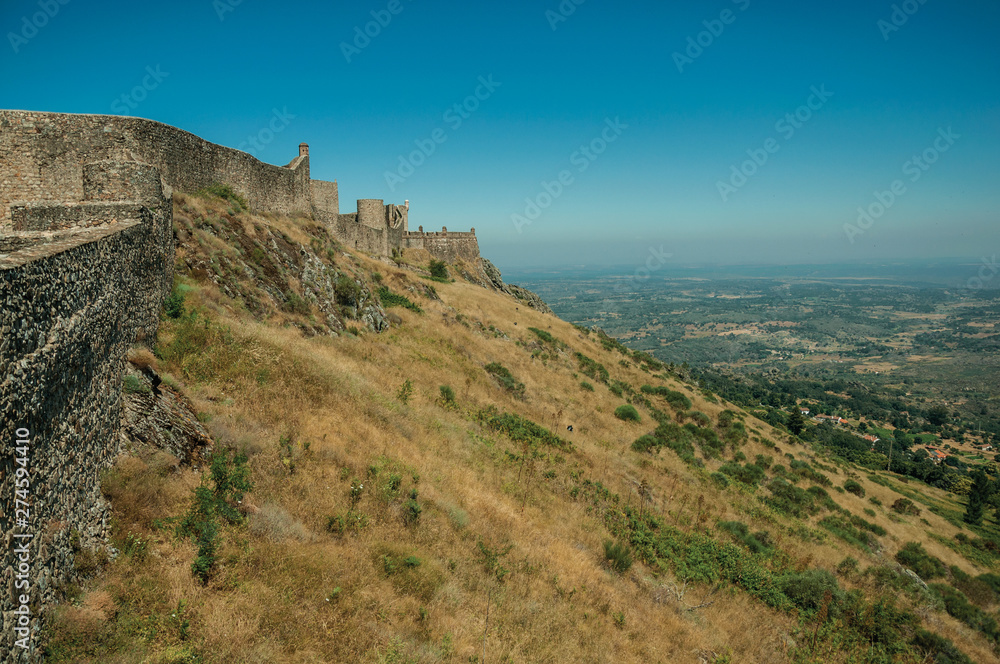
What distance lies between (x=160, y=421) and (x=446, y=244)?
45.9 meters

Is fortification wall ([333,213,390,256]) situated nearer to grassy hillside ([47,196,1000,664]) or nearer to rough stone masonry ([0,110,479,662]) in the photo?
grassy hillside ([47,196,1000,664])

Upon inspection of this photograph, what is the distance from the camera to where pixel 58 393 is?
14.3 ft

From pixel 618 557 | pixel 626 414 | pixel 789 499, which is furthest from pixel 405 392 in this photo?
pixel 789 499

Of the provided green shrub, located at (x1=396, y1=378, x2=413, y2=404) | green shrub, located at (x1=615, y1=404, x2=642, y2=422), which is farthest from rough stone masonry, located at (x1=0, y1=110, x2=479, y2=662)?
green shrub, located at (x1=615, y1=404, x2=642, y2=422)

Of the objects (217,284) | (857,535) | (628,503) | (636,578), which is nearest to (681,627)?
(636,578)

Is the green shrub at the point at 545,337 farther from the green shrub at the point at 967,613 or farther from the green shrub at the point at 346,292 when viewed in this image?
the green shrub at the point at 967,613

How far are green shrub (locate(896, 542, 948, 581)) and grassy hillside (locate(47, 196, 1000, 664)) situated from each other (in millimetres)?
126

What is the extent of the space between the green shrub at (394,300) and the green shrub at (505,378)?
221 inches

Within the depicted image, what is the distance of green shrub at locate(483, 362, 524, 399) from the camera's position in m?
20.5

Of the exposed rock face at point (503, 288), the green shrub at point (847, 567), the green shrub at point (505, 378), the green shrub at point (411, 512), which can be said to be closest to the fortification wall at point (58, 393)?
the green shrub at point (411, 512)

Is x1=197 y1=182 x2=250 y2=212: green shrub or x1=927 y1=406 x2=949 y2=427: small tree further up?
x1=197 y1=182 x2=250 y2=212: green shrub

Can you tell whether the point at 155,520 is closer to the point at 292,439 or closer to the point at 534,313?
the point at 292,439

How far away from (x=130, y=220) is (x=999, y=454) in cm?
13020

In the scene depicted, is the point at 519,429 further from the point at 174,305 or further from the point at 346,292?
the point at 174,305
